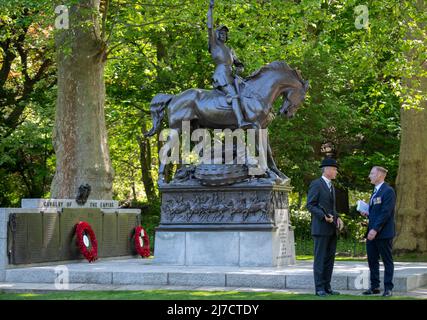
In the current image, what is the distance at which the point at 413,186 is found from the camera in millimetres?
27406

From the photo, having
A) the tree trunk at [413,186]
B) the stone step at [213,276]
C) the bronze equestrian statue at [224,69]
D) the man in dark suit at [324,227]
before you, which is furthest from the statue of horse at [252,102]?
the tree trunk at [413,186]

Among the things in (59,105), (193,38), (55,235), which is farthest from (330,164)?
(193,38)

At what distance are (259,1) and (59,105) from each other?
8292mm

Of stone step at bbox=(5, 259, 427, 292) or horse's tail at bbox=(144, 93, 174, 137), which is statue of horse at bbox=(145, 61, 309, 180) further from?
stone step at bbox=(5, 259, 427, 292)

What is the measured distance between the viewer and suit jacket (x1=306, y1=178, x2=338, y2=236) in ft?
47.2

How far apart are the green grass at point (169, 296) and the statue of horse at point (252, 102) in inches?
233

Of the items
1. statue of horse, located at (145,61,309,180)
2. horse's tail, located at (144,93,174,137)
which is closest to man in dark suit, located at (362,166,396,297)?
statue of horse, located at (145,61,309,180)

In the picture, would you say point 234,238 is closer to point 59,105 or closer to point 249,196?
point 249,196

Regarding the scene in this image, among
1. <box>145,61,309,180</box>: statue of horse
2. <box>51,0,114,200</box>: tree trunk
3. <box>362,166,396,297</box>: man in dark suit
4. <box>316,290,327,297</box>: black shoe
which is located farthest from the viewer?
<box>51,0,114,200</box>: tree trunk

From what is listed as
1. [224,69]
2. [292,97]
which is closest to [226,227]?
[292,97]

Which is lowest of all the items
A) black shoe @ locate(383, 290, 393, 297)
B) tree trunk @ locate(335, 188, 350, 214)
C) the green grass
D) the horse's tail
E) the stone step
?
the green grass

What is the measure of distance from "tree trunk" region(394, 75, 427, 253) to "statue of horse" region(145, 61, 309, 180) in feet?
26.8

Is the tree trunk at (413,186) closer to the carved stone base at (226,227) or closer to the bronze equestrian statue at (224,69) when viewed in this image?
the carved stone base at (226,227)

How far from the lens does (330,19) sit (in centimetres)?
2922
